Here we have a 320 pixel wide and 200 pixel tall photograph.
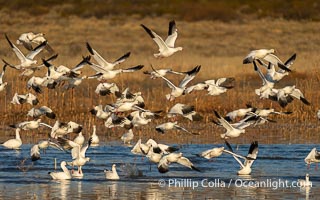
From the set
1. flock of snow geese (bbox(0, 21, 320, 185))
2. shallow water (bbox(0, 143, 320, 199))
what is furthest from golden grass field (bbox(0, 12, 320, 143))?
shallow water (bbox(0, 143, 320, 199))

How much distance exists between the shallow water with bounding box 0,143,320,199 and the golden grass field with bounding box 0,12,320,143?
1569mm

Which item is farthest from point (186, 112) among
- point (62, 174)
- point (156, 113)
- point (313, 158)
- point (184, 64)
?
point (184, 64)

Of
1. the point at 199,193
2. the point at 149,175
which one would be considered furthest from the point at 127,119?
the point at 199,193

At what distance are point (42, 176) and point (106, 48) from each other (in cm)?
1562

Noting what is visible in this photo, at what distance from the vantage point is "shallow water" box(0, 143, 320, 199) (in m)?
12.7

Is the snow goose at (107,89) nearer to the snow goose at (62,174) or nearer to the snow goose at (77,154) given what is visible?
the snow goose at (77,154)

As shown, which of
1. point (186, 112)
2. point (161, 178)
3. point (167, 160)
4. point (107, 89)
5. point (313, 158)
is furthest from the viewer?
point (107, 89)

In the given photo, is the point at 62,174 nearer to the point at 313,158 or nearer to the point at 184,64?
the point at 313,158

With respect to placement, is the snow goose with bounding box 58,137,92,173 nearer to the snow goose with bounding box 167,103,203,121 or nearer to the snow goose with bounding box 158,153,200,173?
the snow goose with bounding box 158,153,200,173

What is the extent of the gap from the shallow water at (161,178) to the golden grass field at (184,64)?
61.8 inches

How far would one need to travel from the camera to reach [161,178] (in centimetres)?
1394

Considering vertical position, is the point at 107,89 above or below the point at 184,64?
below

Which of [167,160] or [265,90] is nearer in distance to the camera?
[167,160]

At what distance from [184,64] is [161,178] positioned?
43.0 ft
